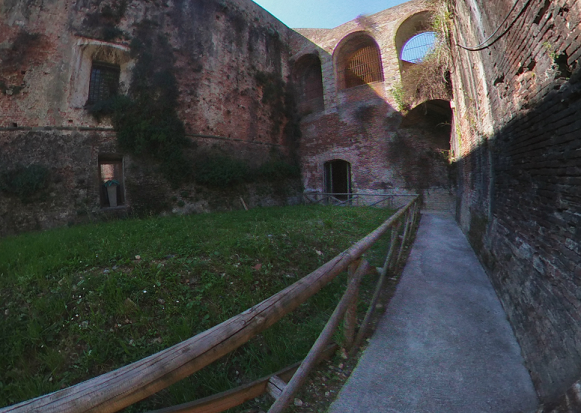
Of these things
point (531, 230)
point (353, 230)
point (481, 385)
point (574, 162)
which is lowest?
point (481, 385)

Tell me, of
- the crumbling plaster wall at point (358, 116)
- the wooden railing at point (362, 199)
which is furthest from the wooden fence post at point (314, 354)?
the crumbling plaster wall at point (358, 116)

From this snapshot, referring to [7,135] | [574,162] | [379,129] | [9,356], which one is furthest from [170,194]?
[574,162]

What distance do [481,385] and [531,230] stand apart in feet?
5.15

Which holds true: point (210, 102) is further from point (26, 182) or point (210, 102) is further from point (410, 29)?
point (410, 29)

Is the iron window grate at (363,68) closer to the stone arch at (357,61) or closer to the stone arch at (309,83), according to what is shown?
the stone arch at (357,61)

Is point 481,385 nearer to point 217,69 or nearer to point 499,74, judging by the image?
point 499,74

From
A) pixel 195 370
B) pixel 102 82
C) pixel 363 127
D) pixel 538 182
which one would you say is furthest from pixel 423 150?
pixel 102 82

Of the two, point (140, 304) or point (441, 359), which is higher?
point (140, 304)

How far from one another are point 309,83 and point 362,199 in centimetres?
717

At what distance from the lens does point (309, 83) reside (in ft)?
47.3

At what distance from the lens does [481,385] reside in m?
1.69

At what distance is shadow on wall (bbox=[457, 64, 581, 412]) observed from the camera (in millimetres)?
1675

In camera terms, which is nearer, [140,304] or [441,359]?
[441,359]

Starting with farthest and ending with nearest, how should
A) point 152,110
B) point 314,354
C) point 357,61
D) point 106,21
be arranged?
point 357,61, point 152,110, point 106,21, point 314,354
